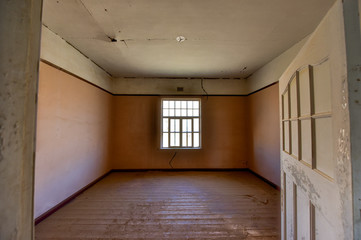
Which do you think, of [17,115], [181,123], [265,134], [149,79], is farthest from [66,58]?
[265,134]

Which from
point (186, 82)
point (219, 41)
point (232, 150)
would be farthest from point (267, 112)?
point (186, 82)

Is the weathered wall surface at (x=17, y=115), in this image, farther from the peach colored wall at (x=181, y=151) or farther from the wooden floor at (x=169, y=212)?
the peach colored wall at (x=181, y=151)

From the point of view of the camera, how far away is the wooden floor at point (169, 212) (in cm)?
192

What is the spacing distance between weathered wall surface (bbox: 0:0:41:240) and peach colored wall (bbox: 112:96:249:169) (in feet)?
13.2

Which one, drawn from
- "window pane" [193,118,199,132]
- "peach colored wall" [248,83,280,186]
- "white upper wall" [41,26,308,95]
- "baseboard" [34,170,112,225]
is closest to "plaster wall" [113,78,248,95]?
"white upper wall" [41,26,308,95]

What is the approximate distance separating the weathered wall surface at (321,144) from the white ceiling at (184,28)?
116 cm

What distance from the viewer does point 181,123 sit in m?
4.77

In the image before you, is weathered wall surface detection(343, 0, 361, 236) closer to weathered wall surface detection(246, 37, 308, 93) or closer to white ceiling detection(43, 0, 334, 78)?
white ceiling detection(43, 0, 334, 78)

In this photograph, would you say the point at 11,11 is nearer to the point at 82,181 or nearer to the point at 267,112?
the point at 82,181

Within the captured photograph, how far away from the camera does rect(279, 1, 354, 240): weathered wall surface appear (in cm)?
62

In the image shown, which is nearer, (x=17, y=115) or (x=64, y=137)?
(x=17, y=115)

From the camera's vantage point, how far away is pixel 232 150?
460cm

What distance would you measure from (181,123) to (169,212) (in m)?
2.71

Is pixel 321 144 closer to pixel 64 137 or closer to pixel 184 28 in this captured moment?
pixel 184 28
